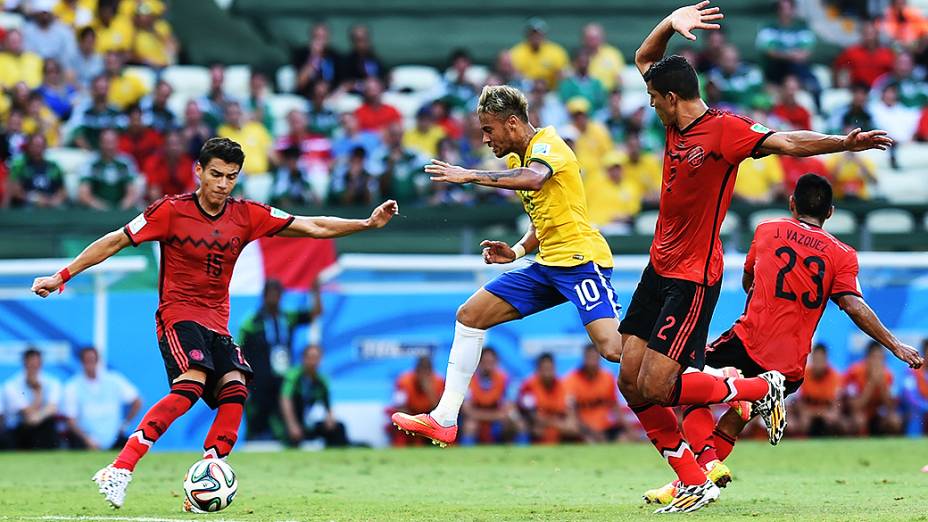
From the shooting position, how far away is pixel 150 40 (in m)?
21.9

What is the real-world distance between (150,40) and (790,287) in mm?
13609

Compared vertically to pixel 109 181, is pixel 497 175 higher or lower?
lower

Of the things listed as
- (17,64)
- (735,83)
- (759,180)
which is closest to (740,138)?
(759,180)

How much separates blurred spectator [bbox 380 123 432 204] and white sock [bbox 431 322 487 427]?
851cm

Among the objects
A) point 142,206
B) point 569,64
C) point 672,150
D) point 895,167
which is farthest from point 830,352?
point 672,150

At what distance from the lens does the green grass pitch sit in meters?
9.41

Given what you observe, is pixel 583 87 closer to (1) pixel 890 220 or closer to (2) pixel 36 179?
(1) pixel 890 220

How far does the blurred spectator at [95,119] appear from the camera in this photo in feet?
64.5

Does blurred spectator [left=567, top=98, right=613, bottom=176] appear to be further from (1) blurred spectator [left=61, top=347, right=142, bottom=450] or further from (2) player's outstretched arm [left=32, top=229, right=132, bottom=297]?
(2) player's outstretched arm [left=32, top=229, right=132, bottom=297]

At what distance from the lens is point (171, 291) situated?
32.6 ft

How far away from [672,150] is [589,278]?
1475 mm

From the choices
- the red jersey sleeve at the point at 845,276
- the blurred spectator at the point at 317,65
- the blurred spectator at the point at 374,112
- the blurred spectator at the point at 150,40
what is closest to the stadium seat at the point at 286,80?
the blurred spectator at the point at 317,65

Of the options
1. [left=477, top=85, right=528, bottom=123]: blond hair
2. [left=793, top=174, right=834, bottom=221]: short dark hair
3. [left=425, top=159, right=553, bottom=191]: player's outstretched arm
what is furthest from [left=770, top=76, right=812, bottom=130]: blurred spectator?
[left=425, top=159, right=553, bottom=191]: player's outstretched arm

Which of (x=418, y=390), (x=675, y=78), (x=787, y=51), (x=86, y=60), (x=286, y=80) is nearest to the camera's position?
(x=675, y=78)
